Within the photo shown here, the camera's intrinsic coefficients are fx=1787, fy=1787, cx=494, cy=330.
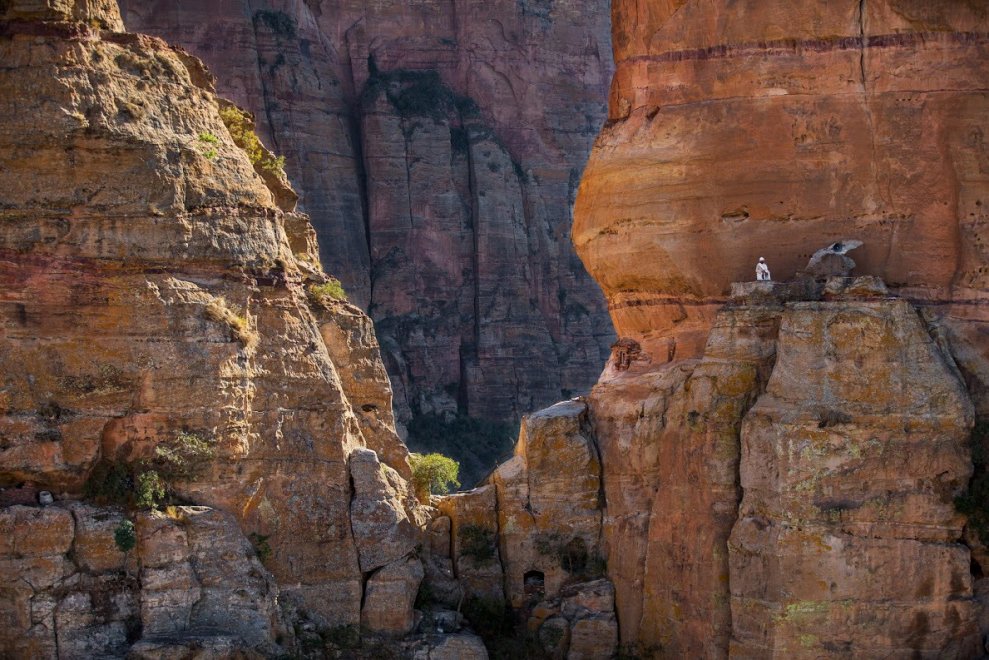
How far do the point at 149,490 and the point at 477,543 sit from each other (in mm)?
9154

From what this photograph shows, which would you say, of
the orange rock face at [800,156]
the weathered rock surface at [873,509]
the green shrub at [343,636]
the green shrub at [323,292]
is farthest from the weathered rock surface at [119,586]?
the orange rock face at [800,156]

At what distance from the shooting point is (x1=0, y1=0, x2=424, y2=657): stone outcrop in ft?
A: 116

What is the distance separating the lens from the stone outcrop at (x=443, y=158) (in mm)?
89688

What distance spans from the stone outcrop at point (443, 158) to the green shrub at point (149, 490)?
51.8 m

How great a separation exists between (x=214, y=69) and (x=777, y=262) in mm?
50821

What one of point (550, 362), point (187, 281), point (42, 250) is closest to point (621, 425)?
point (187, 281)

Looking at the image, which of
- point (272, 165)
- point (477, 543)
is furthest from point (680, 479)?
point (272, 165)

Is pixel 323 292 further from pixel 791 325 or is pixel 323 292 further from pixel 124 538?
pixel 791 325

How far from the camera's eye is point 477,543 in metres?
42.1

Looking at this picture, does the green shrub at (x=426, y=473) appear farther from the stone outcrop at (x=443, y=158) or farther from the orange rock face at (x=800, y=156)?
the stone outcrop at (x=443, y=158)

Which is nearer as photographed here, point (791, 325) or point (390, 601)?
point (791, 325)

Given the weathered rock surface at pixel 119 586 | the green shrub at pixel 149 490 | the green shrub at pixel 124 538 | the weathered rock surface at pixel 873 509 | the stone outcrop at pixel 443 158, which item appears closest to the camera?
the weathered rock surface at pixel 119 586

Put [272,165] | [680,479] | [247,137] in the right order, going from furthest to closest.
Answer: [272,165] < [247,137] < [680,479]

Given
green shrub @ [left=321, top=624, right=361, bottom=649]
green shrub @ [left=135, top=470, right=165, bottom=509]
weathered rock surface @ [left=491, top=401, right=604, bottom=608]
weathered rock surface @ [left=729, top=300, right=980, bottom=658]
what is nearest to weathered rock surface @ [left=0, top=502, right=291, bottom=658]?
green shrub @ [left=135, top=470, right=165, bottom=509]
